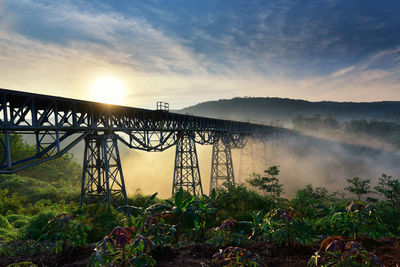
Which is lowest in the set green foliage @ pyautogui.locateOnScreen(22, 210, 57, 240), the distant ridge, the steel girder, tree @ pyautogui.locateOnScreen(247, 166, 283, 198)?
green foliage @ pyautogui.locateOnScreen(22, 210, 57, 240)

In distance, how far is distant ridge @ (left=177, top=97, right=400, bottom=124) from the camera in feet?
514

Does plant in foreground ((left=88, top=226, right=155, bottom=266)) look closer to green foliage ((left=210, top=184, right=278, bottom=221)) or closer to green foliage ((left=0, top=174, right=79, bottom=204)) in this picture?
green foliage ((left=210, top=184, right=278, bottom=221))

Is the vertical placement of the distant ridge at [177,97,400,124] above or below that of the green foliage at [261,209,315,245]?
above

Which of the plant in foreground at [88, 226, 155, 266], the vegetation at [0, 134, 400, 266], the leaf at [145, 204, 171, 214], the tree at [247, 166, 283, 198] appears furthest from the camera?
the tree at [247, 166, 283, 198]

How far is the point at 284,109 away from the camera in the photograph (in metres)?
180

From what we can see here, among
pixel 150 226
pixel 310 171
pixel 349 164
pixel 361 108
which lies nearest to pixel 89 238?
pixel 150 226

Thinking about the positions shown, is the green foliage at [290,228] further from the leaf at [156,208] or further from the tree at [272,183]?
the tree at [272,183]

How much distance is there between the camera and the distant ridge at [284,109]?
6171 inches

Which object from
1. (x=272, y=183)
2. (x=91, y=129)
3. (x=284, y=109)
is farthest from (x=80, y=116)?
(x=284, y=109)

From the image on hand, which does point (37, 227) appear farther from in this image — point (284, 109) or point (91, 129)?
point (284, 109)

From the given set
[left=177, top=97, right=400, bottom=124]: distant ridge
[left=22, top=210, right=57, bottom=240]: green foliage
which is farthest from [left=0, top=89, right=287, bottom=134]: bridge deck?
[left=177, top=97, right=400, bottom=124]: distant ridge

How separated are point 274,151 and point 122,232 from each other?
194 feet

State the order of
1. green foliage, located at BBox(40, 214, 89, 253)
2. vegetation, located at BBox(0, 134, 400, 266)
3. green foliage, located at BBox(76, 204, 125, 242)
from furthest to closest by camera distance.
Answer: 1. green foliage, located at BBox(76, 204, 125, 242)
2. green foliage, located at BBox(40, 214, 89, 253)
3. vegetation, located at BBox(0, 134, 400, 266)

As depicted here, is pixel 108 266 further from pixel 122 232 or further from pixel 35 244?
pixel 35 244
